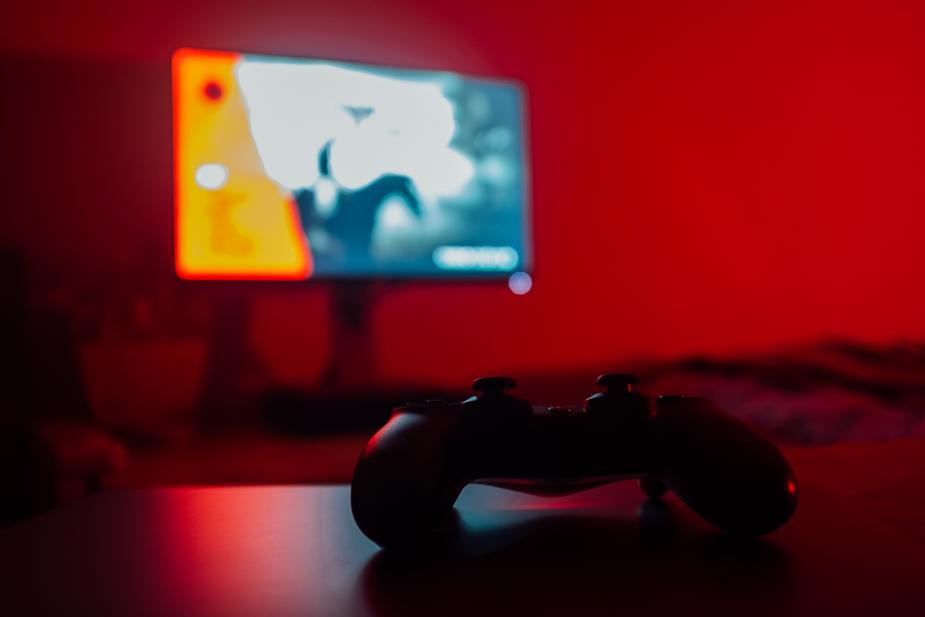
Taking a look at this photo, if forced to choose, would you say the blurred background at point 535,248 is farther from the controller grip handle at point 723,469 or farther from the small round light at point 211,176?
the controller grip handle at point 723,469

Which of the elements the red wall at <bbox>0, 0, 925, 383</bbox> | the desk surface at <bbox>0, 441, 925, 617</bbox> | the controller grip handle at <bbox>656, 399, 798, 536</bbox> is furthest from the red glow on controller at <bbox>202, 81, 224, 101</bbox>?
the controller grip handle at <bbox>656, 399, 798, 536</bbox>

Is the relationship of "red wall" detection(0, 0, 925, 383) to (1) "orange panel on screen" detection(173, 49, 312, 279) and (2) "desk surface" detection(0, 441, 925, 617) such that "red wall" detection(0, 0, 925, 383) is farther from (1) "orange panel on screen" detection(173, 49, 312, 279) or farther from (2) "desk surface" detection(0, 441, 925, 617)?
(2) "desk surface" detection(0, 441, 925, 617)

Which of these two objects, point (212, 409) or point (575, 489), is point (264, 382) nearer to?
point (212, 409)

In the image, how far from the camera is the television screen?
1087 millimetres

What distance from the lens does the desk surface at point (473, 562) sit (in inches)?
9.0

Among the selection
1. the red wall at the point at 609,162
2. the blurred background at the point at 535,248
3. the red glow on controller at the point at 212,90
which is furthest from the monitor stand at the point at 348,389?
the red glow on controller at the point at 212,90

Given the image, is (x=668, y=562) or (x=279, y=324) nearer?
(x=668, y=562)

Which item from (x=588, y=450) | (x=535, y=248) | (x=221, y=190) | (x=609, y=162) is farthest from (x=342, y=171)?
(x=588, y=450)

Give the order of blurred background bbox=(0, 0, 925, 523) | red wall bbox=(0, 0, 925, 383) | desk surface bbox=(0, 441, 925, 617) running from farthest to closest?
red wall bbox=(0, 0, 925, 383) → blurred background bbox=(0, 0, 925, 523) → desk surface bbox=(0, 441, 925, 617)

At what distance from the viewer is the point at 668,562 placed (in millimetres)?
268

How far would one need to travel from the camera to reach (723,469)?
31 cm

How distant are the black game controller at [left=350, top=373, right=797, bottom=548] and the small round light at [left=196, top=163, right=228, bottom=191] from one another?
0.85m

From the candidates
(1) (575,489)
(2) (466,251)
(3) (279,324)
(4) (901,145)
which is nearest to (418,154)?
(2) (466,251)

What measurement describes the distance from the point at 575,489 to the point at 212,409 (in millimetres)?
1090
